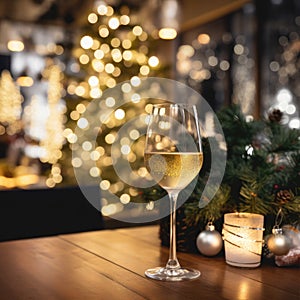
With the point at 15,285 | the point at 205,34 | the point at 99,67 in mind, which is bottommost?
the point at 15,285

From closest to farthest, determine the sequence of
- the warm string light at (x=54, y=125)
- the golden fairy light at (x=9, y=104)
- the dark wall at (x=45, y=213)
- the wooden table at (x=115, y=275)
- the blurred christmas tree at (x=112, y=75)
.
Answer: the wooden table at (x=115, y=275) → the dark wall at (x=45, y=213) → the blurred christmas tree at (x=112, y=75) → the warm string light at (x=54, y=125) → the golden fairy light at (x=9, y=104)

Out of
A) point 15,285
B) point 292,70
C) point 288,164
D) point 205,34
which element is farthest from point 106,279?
point 205,34

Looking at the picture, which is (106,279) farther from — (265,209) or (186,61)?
(186,61)

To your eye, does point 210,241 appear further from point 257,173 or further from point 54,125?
point 54,125

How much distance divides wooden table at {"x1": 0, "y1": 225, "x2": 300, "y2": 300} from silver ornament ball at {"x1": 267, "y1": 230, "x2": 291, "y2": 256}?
4 cm

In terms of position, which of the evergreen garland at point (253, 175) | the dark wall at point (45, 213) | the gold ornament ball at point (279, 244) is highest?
the evergreen garland at point (253, 175)

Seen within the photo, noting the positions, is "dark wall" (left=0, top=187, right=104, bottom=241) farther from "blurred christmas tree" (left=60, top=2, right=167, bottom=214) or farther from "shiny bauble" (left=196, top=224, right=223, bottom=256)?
"blurred christmas tree" (left=60, top=2, right=167, bottom=214)

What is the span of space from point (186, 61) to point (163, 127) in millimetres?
5463

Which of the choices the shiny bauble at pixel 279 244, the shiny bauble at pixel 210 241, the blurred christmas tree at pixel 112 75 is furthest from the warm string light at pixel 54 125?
the shiny bauble at pixel 279 244

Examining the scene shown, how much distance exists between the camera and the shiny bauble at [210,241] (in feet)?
3.52

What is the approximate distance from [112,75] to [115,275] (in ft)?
11.9

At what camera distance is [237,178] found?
43.6 inches

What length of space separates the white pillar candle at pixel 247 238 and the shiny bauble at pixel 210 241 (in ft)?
0.18

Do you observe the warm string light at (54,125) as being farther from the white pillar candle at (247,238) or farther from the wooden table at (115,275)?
the white pillar candle at (247,238)
